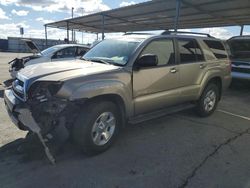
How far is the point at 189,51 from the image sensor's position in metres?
5.61

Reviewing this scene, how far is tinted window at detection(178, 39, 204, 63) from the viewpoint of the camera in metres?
5.36

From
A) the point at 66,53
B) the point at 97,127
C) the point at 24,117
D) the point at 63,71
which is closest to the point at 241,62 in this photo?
the point at 66,53

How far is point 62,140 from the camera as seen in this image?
11.5 ft

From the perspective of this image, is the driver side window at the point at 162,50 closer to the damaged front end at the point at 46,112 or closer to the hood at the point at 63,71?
the hood at the point at 63,71

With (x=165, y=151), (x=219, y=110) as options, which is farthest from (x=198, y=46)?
(x=165, y=151)

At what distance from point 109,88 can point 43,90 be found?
0.95m

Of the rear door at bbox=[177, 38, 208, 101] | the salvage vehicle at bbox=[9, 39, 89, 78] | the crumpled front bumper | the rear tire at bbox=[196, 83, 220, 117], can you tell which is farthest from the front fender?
the salvage vehicle at bbox=[9, 39, 89, 78]

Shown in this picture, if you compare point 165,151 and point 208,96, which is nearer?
point 165,151

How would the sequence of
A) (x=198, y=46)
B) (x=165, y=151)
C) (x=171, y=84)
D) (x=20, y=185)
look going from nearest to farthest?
1. (x=20, y=185)
2. (x=165, y=151)
3. (x=171, y=84)
4. (x=198, y=46)

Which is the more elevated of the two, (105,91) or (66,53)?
(66,53)

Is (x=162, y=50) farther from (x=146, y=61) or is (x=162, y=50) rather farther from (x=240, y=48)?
(x=240, y=48)

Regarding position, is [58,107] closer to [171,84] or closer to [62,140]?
[62,140]

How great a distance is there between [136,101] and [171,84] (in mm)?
1059

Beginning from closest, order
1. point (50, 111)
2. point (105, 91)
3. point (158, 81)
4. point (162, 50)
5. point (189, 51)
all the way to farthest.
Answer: point (50, 111) < point (105, 91) < point (158, 81) < point (162, 50) < point (189, 51)
